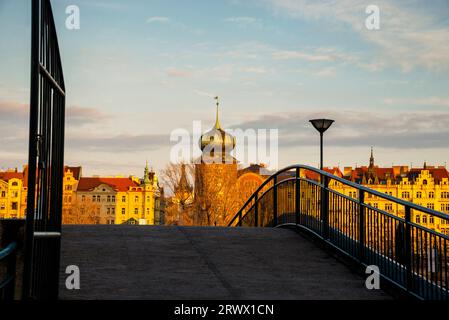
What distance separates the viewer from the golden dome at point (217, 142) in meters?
99.9

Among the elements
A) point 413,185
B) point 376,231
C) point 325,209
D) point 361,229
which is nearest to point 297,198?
point 325,209

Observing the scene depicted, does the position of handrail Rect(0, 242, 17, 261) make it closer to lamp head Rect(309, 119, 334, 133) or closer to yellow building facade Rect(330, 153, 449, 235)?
lamp head Rect(309, 119, 334, 133)

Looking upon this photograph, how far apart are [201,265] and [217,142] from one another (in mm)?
92814

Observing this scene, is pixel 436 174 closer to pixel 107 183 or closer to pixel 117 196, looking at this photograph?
pixel 117 196

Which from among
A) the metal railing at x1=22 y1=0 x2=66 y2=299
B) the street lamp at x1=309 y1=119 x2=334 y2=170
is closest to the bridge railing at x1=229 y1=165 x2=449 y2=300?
the metal railing at x1=22 y1=0 x2=66 y2=299

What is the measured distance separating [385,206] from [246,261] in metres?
143

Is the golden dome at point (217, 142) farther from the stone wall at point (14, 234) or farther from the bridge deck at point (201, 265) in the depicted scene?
the stone wall at point (14, 234)

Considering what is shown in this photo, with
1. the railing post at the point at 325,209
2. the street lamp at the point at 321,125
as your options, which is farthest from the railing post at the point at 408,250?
the street lamp at the point at 321,125

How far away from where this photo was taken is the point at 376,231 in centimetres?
846

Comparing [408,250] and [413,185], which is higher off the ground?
[413,185]

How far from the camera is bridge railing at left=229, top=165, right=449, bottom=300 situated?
692 cm

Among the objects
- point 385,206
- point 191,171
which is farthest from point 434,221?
point 191,171

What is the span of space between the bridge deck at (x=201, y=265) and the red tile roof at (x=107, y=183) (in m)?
137
